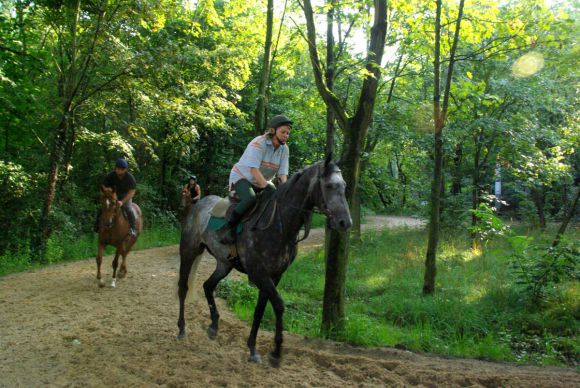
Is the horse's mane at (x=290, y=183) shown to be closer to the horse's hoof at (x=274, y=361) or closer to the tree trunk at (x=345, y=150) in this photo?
the tree trunk at (x=345, y=150)

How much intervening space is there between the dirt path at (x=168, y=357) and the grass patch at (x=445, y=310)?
1.96 ft

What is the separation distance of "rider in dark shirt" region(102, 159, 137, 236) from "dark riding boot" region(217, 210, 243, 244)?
4.62m

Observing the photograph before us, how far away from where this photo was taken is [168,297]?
930 centimetres

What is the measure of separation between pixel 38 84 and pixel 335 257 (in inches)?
477

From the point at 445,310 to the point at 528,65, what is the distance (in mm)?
10640

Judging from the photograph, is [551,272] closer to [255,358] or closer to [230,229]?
[255,358]

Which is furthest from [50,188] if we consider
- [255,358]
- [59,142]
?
[255,358]

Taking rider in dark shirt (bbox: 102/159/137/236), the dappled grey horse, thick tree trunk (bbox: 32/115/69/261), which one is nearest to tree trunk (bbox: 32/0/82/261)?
thick tree trunk (bbox: 32/115/69/261)

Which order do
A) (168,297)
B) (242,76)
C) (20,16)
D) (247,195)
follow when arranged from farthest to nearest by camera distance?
(242,76), (20,16), (168,297), (247,195)

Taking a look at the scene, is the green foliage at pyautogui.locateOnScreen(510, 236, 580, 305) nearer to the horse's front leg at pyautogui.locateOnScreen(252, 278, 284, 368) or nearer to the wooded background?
the wooded background

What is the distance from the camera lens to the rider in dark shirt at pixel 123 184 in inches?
389

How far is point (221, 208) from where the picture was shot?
6.41m

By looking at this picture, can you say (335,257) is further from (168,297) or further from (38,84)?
(38,84)

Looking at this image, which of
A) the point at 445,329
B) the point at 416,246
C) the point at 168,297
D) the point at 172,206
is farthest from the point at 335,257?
the point at 172,206
